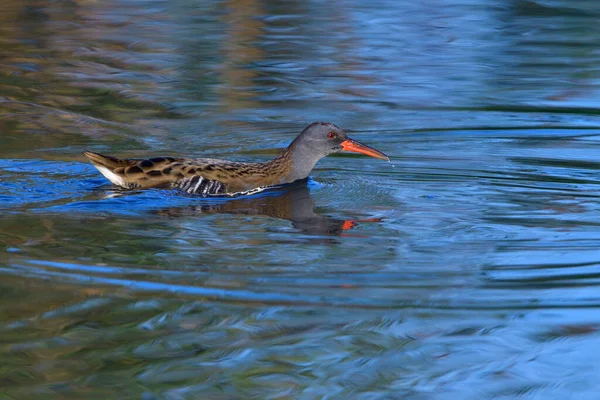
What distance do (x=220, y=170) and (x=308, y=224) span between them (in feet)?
4.55

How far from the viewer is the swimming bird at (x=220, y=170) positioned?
888cm

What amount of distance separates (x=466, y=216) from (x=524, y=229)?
527 millimetres

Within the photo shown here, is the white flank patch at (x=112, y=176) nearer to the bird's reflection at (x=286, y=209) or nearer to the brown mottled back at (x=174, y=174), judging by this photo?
the brown mottled back at (x=174, y=174)

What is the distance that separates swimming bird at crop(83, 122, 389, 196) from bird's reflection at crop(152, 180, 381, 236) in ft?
0.40

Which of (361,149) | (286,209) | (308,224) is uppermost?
(361,149)

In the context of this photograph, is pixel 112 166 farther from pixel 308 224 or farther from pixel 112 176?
pixel 308 224

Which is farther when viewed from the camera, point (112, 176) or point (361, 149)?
point (361, 149)

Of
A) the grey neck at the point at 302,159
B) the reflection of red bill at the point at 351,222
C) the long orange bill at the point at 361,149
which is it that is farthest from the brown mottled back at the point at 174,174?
the reflection of red bill at the point at 351,222

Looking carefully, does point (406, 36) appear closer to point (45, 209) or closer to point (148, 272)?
point (45, 209)

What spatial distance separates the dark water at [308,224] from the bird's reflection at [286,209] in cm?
4

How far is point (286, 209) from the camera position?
28.1ft

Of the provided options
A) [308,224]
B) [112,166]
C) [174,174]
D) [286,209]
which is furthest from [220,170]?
[308,224]

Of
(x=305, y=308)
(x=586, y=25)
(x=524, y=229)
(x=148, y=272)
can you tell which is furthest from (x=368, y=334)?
(x=586, y=25)

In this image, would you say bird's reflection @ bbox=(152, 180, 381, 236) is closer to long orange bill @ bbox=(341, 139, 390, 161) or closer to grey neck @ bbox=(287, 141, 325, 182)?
grey neck @ bbox=(287, 141, 325, 182)
